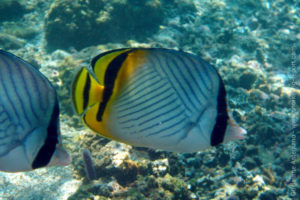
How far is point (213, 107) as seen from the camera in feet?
3.41

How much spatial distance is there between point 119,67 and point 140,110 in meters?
0.21

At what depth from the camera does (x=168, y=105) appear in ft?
3.30

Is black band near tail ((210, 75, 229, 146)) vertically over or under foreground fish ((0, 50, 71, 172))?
under

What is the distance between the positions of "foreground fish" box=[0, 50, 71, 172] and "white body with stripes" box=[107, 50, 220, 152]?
0.83 ft

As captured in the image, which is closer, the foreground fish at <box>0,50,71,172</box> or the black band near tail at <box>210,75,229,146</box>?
the foreground fish at <box>0,50,71,172</box>

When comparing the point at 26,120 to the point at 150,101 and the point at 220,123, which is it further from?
the point at 220,123

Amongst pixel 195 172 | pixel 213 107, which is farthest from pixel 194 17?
pixel 213 107

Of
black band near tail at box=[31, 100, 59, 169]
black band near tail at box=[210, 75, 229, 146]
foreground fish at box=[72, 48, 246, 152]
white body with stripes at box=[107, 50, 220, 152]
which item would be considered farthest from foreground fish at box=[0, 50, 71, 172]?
A: black band near tail at box=[210, 75, 229, 146]

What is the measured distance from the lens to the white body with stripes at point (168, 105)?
98 centimetres

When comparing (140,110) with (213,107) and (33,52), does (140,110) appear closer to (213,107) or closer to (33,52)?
(213,107)

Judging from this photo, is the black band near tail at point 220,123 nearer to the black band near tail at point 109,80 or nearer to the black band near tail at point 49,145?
the black band near tail at point 109,80

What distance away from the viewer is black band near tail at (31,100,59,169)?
0.93m

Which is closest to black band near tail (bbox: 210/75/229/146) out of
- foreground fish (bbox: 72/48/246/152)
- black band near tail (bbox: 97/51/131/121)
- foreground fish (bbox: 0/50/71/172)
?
foreground fish (bbox: 72/48/246/152)

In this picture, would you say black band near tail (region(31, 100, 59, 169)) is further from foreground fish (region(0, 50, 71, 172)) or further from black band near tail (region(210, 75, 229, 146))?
black band near tail (region(210, 75, 229, 146))
